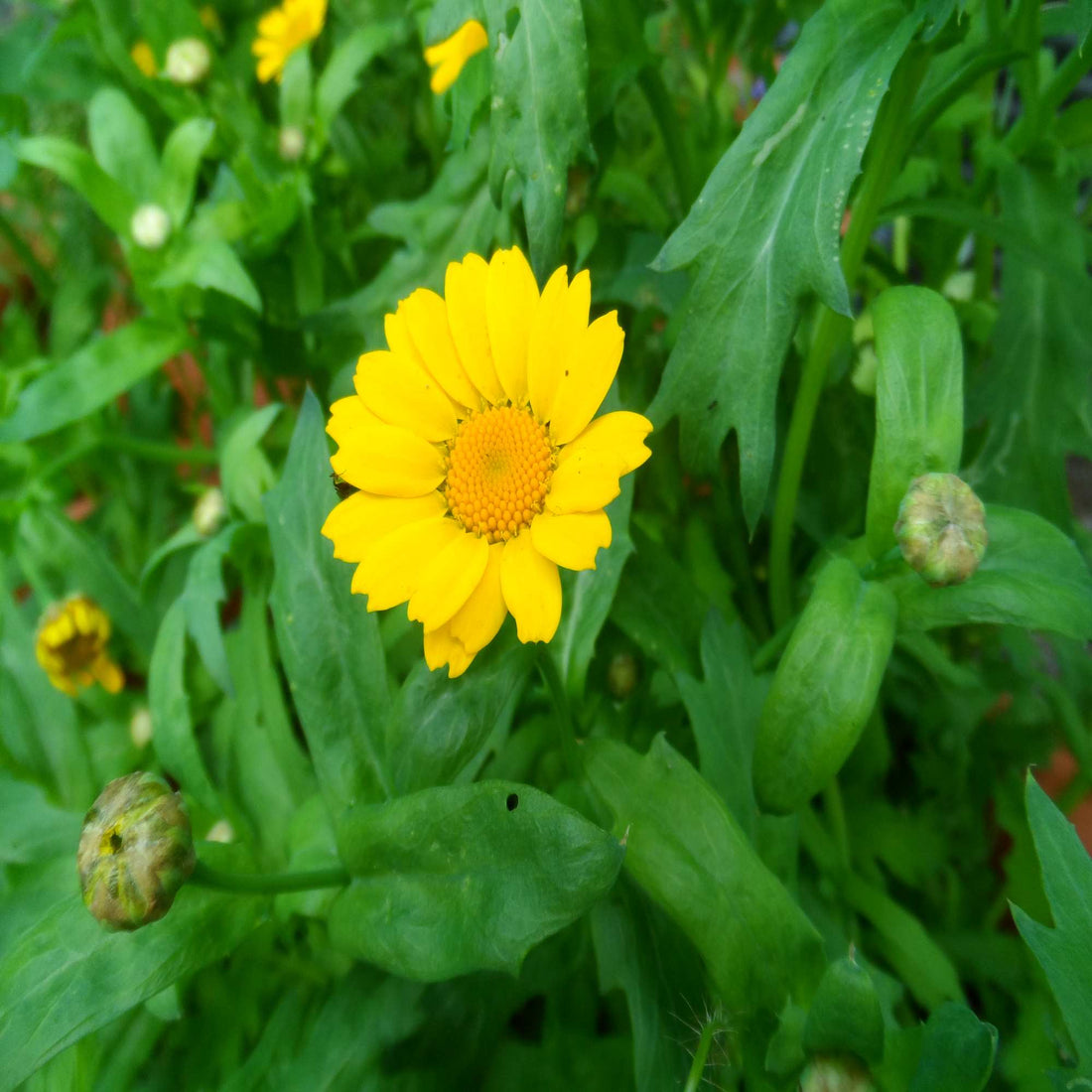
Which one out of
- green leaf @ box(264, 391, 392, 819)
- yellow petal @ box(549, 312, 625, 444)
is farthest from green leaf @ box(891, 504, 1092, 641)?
green leaf @ box(264, 391, 392, 819)

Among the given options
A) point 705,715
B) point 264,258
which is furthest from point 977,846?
point 264,258

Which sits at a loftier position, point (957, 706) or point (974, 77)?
point (974, 77)

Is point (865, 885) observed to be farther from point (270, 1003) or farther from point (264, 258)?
point (264, 258)

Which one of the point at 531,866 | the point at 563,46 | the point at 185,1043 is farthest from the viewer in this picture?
the point at 185,1043

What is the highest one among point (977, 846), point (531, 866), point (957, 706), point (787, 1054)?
point (531, 866)

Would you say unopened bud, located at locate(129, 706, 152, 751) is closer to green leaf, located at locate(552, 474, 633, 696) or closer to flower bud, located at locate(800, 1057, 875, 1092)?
green leaf, located at locate(552, 474, 633, 696)

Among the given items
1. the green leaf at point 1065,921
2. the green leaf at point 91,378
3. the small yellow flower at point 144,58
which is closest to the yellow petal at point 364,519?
the green leaf at point 1065,921
